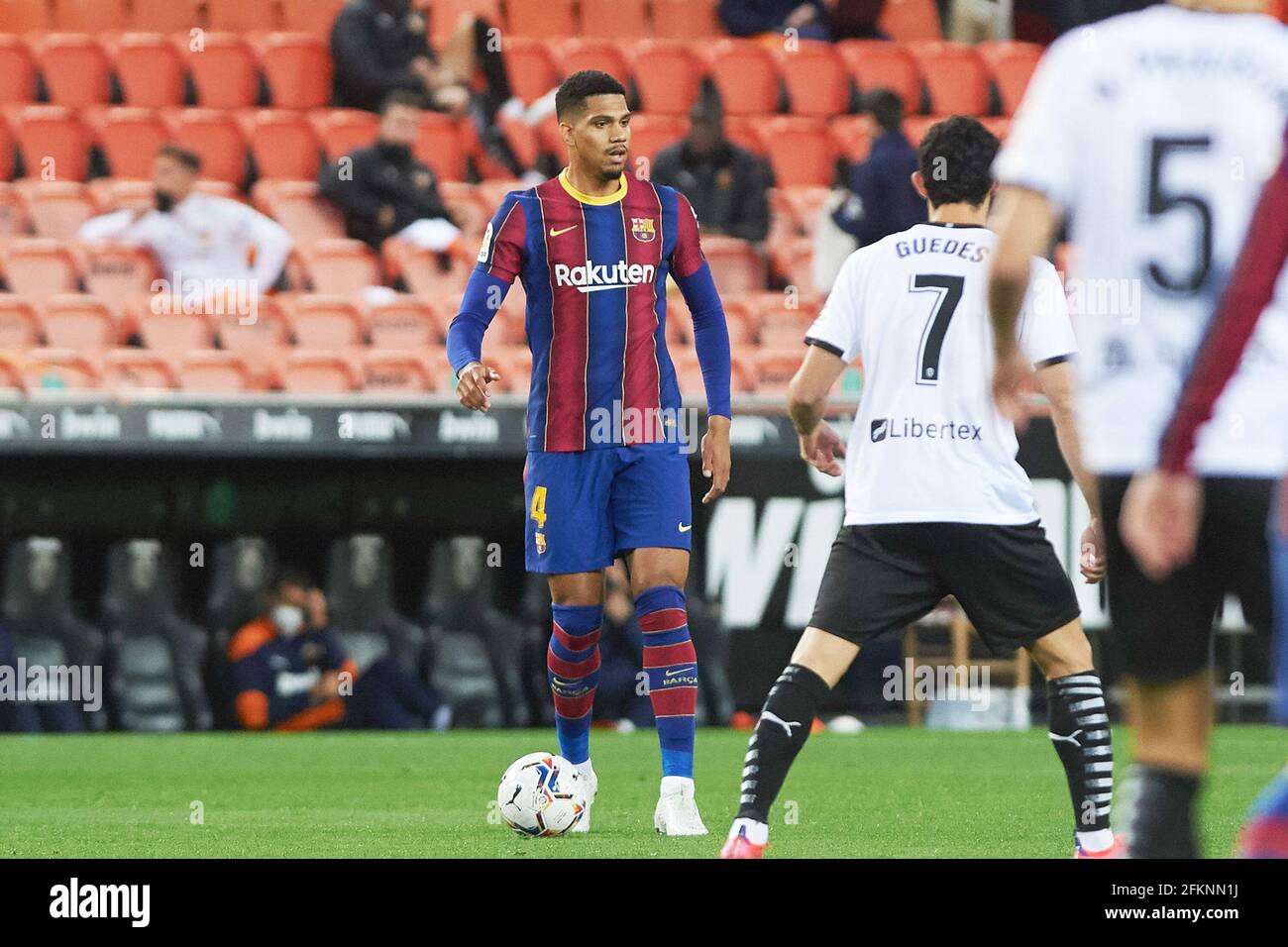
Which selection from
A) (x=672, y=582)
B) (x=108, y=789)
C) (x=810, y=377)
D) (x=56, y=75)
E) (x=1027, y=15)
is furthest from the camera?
(x=1027, y=15)

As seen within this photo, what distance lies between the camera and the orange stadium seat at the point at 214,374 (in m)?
12.3

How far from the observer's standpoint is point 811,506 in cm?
1226

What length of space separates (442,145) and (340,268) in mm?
2003

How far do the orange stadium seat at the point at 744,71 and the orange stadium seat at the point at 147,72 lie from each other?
3.98m

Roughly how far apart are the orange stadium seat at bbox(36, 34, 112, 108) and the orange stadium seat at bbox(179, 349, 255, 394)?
4422 millimetres

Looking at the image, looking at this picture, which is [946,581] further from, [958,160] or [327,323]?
[327,323]

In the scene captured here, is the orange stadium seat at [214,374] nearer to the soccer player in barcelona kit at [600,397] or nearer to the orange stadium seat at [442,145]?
the orange stadium seat at [442,145]

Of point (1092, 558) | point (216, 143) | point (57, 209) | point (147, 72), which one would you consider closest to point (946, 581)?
point (1092, 558)

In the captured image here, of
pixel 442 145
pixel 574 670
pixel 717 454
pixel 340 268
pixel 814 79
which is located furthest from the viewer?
pixel 814 79

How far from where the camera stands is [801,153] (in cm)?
1591

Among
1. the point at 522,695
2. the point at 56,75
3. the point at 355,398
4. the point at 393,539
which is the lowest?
the point at 522,695
